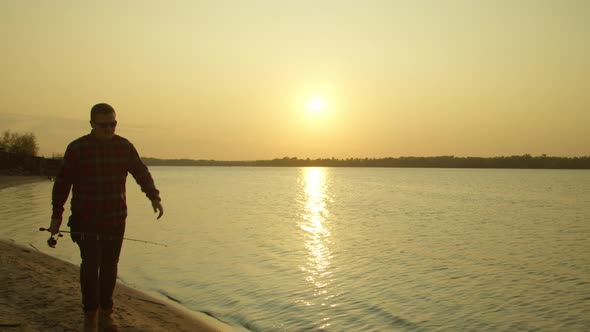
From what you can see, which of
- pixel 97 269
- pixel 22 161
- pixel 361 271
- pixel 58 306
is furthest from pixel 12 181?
pixel 97 269

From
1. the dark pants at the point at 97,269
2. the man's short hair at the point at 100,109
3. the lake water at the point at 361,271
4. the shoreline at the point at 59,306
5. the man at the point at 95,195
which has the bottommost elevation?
the lake water at the point at 361,271

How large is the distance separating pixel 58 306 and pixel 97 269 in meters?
2.06

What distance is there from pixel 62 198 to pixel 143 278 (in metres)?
7.28

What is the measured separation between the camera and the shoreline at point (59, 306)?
6182 millimetres

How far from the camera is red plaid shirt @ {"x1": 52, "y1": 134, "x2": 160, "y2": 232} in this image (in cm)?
518

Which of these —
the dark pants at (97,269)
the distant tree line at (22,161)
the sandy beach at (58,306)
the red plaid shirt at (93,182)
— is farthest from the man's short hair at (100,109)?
the distant tree line at (22,161)

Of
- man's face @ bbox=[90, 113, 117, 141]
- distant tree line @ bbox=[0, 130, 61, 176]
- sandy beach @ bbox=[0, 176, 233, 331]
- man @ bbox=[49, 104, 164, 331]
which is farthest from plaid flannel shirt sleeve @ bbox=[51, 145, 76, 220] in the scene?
distant tree line @ bbox=[0, 130, 61, 176]

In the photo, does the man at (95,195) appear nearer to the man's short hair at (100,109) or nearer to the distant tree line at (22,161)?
the man's short hair at (100,109)

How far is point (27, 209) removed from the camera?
28.9 m

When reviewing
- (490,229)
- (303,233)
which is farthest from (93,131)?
(490,229)

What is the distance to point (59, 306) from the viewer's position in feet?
22.5

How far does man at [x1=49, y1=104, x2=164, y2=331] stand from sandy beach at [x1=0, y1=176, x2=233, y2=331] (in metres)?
1.02

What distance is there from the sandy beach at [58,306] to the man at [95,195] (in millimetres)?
1024

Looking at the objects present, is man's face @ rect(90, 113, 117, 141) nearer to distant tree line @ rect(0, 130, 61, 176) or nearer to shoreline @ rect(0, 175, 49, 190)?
shoreline @ rect(0, 175, 49, 190)
